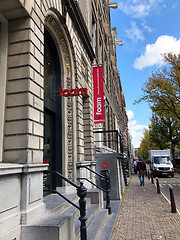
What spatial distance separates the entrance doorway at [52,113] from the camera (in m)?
7.12

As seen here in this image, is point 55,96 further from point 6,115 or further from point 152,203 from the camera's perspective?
point 152,203

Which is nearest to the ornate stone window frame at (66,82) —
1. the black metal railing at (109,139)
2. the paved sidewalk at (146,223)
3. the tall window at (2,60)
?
the paved sidewalk at (146,223)

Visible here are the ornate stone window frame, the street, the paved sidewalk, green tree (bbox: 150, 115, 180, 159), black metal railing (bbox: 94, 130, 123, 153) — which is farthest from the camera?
green tree (bbox: 150, 115, 180, 159)

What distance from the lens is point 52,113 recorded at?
759 centimetres

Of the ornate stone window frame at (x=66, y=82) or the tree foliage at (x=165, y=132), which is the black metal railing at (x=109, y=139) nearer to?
the ornate stone window frame at (x=66, y=82)

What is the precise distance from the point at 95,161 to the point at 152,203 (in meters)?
3.20

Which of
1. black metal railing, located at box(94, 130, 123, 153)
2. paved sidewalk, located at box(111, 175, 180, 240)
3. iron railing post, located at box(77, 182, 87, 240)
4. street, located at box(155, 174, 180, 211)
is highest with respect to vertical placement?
black metal railing, located at box(94, 130, 123, 153)

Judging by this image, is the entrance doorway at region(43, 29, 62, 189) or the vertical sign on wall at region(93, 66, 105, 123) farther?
the vertical sign on wall at region(93, 66, 105, 123)

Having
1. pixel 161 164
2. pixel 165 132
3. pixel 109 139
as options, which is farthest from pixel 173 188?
pixel 165 132

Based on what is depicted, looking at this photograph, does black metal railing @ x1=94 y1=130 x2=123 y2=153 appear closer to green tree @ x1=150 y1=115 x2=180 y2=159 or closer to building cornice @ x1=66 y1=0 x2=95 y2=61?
building cornice @ x1=66 y1=0 x2=95 y2=61

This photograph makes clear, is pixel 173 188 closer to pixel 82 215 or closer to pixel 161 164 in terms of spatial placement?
pixel 161 164

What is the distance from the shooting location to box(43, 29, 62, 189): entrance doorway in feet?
23.4

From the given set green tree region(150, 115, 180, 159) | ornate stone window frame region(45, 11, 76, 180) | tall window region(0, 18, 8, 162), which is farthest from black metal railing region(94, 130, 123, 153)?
green tree region(150, 115, 180, 159)

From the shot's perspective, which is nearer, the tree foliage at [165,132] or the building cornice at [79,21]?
the building cornice at [79,21]
